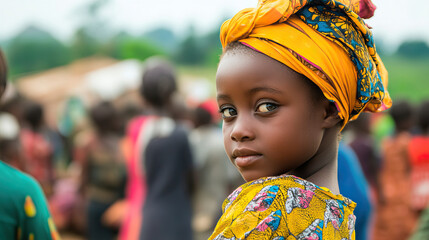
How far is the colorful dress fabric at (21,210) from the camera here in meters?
1.88

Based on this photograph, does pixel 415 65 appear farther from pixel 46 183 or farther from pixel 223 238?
pixel 223 238

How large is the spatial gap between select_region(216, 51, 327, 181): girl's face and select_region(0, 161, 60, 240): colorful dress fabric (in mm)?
938

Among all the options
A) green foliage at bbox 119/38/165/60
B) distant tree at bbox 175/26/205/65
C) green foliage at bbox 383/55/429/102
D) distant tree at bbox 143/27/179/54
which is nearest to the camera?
green foliage at bbox 383/55/429/102

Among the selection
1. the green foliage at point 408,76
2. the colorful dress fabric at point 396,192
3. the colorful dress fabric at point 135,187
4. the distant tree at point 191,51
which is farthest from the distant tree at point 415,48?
the colorful dress fabric at point 135,187

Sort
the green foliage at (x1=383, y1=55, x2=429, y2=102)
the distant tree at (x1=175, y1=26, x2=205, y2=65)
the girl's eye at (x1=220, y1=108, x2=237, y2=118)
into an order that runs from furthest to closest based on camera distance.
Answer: the distant tree at (x1=175, y1=26, x2=205, y2=65) < the green foliage at (x1=383, y1=55, x2=429, y2=102) < the girl's eye at (x1=220, y1=108, x2=237, y2=118)

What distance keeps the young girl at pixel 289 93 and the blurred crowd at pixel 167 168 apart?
1.05 m

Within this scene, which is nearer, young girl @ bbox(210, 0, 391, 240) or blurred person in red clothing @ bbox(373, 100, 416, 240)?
young girl @ bbox(210, 0, 391, 240)

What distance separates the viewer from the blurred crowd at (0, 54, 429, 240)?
463 centimetres

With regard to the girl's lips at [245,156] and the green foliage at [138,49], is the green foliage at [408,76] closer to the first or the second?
the green foliage at [138,49]

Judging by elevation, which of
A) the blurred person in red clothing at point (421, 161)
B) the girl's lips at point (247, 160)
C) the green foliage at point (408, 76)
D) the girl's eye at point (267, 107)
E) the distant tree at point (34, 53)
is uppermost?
A: the girl's eye at point (267, 107)

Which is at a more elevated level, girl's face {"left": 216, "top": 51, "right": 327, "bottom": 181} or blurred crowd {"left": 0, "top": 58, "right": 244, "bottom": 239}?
girl's face {"left": 216, "top": 51, "right": 327, "bottom": 181}

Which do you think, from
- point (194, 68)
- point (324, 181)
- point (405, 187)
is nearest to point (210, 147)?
point (405, 187)

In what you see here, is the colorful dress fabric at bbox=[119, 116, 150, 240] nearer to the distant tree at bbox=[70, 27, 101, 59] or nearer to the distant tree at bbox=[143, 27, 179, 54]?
the distant tree at bbox=[143, 27, 179, 54]

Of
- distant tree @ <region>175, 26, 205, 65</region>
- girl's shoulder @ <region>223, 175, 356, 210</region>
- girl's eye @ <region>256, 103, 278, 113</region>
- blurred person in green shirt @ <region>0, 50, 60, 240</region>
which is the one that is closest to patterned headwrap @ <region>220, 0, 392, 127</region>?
girl's eye @ <region>256, 103, 278, 113</region>
